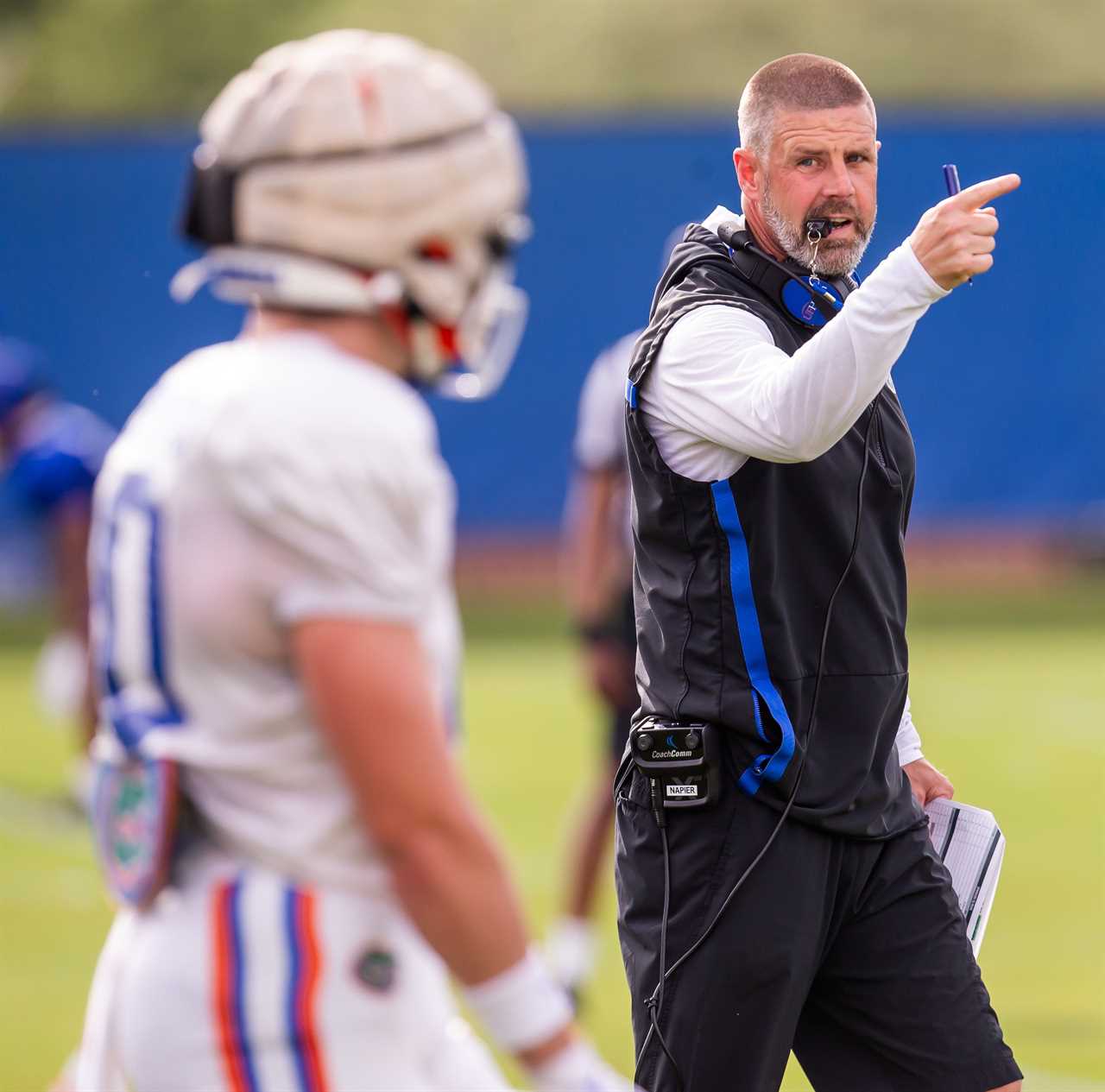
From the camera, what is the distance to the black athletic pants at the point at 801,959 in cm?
327

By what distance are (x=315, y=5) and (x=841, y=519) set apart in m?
24.8

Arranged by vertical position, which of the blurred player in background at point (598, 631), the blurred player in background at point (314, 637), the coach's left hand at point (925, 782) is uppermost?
the blurred player in background at point (314, 637)

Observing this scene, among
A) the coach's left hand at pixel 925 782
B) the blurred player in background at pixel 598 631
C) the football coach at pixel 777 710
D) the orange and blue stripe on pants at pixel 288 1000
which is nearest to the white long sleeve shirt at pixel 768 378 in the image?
the football coach at pixel 777 710

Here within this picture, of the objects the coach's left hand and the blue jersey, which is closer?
the coach's left hand

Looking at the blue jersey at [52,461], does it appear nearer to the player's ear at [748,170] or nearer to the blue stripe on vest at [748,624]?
the player's ear at [748,170]

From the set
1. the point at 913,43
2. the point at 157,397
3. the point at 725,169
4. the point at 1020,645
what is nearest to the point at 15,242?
the point at 725,169

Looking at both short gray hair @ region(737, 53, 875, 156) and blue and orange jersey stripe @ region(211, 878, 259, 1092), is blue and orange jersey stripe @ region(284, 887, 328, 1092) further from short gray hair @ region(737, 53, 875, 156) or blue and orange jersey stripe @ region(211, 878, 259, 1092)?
short gray hair @ region(737, 53, 875, 156)

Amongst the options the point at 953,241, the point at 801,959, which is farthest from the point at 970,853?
the point at 953,241

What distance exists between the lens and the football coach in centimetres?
326

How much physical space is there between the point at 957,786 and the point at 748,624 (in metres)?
6.71

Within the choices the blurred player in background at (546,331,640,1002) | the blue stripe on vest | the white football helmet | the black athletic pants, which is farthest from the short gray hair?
the blurred player in background at (546,331,640,1002)

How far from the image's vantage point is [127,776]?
2223mm

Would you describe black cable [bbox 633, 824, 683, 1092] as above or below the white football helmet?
below

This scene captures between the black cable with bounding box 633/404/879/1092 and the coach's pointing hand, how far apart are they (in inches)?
16.6
